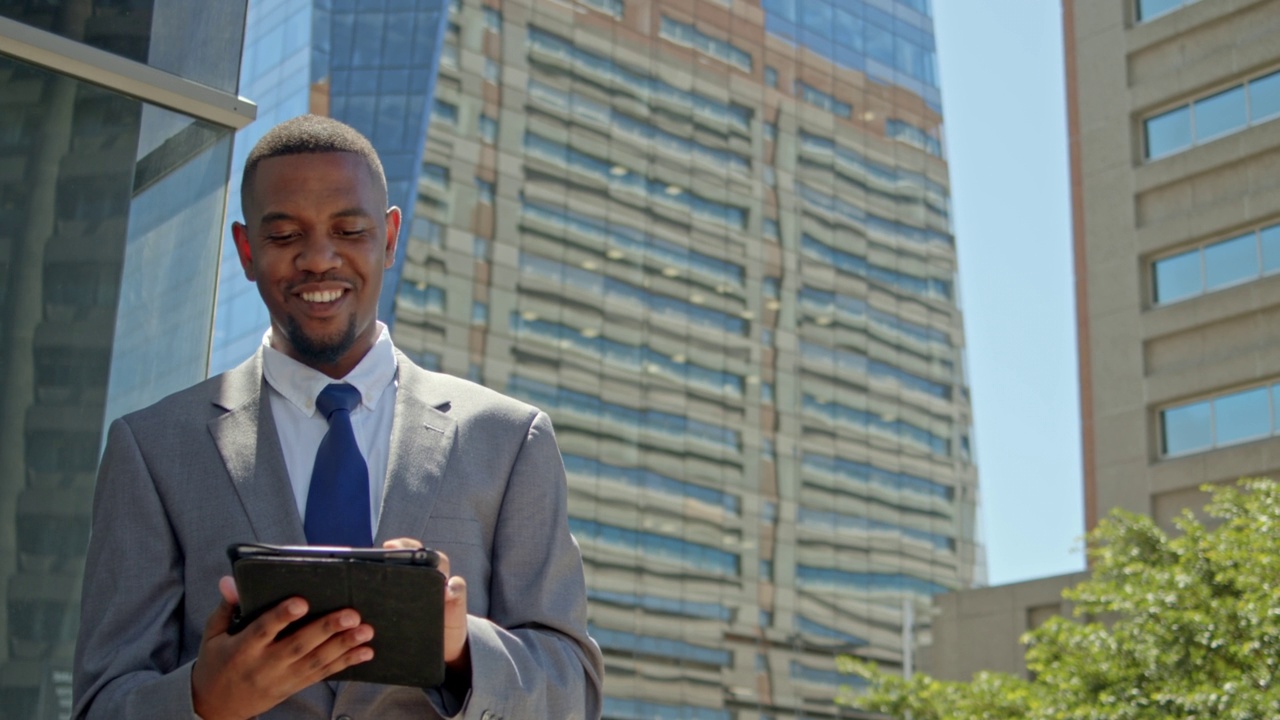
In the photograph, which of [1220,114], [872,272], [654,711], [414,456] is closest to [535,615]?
[414,456]

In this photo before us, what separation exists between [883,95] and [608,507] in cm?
3155

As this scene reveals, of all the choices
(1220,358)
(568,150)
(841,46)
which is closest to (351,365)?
(1220,358)

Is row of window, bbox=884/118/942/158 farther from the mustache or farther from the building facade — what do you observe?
the mustache

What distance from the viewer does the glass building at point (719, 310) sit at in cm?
A: 7456

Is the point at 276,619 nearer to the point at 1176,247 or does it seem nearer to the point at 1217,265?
the point at 1217,265

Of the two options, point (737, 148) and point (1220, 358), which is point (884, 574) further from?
point (1220, 358)

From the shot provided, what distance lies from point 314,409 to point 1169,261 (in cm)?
4338

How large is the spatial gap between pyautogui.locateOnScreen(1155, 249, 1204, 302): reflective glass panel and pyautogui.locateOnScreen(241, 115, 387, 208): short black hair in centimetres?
4256

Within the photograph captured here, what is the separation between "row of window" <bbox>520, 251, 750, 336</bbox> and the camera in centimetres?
7694

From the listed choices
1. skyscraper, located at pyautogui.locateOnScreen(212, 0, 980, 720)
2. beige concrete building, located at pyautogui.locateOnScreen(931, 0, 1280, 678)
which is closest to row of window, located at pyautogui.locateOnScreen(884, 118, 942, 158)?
skyscraper, located at pyautogui.locateOnScreen(212, 0, 980, 720)

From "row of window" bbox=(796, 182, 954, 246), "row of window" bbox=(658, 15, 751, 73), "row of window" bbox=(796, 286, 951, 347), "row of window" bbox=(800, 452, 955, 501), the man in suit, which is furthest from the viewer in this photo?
"row of window" bbox=(796, 182, 954, 246)

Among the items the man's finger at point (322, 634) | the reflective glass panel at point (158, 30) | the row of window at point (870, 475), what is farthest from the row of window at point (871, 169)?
the man's finger at point (322, 634)

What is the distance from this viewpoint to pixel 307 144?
310 cm

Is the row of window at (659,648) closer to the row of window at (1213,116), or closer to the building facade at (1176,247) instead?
the building facade at (1176,247)
